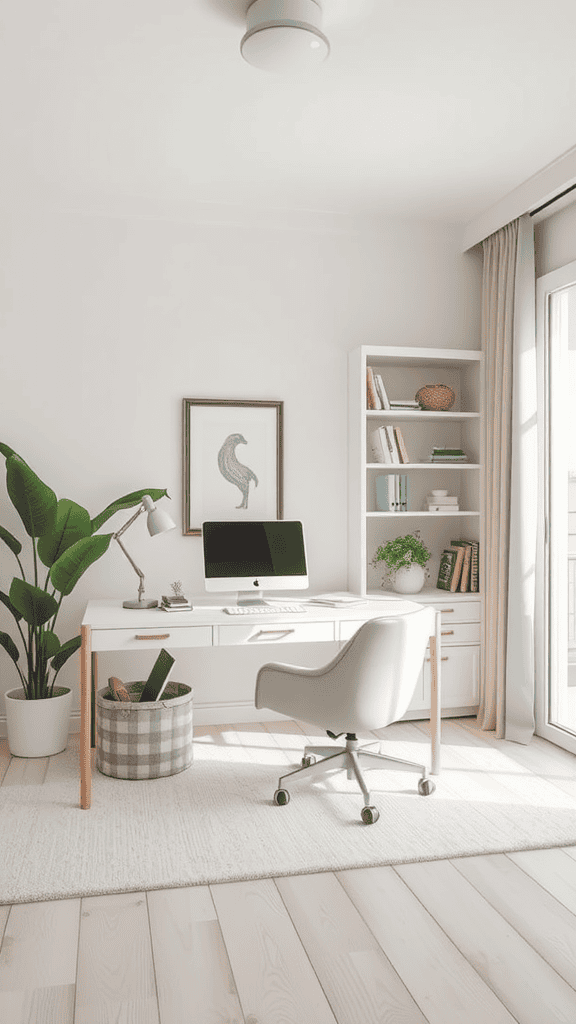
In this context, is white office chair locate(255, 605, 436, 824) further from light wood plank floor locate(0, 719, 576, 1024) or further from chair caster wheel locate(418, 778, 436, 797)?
light wood plank floor locate(0, 719, 576, 1024)

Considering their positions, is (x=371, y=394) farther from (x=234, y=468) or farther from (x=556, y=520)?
(x=556, y=520)

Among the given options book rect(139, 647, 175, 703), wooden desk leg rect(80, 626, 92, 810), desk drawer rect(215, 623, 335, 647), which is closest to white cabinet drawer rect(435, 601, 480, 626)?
desk drawer rect(215, 623, 335, 647)

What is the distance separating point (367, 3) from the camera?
2.34 metres

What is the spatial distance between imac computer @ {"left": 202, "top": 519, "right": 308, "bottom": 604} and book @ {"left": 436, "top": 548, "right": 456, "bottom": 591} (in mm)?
926

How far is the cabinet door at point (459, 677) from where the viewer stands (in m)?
4.12

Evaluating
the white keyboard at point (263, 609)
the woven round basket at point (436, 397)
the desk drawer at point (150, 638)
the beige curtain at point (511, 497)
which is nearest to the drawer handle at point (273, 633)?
the white keyboard at point (263, 609)

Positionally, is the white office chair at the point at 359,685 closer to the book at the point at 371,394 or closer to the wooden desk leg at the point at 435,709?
the wooden desk leg at the point at 435,709

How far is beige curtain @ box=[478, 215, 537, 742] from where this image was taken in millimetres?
3830

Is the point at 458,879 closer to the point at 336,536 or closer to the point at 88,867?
the point at 88,867

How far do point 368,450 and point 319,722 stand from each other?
1820mm

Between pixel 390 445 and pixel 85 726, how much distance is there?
2118mm

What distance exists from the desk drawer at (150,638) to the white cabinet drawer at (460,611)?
143cm

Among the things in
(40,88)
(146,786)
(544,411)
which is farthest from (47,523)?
(544,411)

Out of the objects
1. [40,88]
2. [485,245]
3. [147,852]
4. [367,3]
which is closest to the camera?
[367,3]
